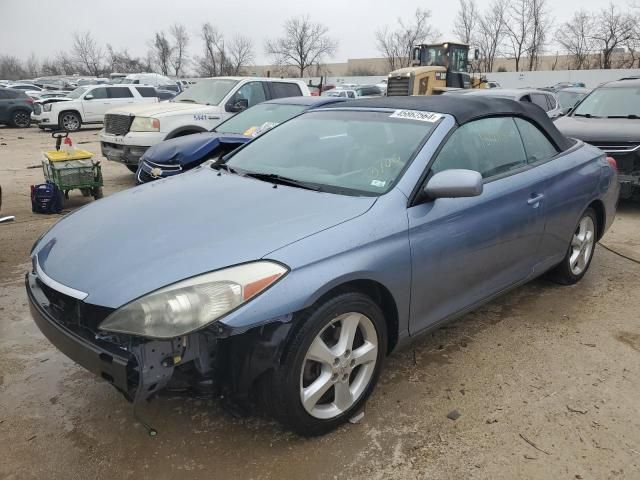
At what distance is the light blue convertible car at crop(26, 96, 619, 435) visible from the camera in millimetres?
2184

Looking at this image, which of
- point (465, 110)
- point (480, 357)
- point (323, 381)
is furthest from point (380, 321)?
point (465, 110)

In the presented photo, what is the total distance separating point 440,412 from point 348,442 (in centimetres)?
56

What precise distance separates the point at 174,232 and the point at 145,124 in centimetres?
690

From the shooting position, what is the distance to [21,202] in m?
7.81

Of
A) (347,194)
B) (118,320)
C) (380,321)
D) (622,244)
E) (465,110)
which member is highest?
(465,110)

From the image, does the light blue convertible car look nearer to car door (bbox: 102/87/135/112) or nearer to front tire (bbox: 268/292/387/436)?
front tire (bbox: 268/292/387/436)

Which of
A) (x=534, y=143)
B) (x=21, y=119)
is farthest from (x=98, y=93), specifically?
(x=534, y=143)

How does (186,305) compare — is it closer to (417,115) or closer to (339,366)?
(339,366)

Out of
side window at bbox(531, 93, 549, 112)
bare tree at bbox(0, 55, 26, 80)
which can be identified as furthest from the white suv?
bare tree at bbox(0, 55, 26, 80)

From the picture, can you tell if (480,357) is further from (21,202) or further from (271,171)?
(21,202)

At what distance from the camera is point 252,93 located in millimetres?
9961

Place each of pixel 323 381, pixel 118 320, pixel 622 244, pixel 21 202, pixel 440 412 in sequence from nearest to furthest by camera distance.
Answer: pixel 118 320
pixel 323 381
pixel 440 412
pixel 622 244
pixel 21 202

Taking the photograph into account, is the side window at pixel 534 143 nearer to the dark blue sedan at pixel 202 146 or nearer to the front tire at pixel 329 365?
the front tire at pixel 329 365

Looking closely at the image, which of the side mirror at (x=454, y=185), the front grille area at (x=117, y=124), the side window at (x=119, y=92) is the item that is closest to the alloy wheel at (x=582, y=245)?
the side mirror at (x=454, y=185)
